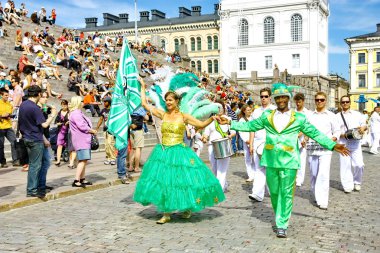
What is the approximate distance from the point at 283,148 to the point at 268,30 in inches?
2735

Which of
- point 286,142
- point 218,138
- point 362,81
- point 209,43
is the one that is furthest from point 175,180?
point 362,81

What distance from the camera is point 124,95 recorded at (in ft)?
29.5

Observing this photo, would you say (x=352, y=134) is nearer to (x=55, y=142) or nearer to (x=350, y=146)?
(x=350, y=146)

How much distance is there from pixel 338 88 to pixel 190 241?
73.8 m

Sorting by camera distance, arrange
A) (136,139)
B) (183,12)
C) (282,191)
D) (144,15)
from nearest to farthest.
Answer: (282,191)
(136,139)
(183,12)
(144,15)

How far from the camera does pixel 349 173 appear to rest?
1015cm

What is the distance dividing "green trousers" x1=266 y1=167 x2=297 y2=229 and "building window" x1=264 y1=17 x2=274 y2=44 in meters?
69.1

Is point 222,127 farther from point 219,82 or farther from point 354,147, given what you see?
point 219,82

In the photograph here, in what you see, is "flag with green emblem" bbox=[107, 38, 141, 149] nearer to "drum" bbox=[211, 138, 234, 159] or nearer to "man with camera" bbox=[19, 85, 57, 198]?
"man with camera" bbox=[19, 85, 57, 198]

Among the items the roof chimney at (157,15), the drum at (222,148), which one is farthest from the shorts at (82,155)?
the roof chimney at (157,15)

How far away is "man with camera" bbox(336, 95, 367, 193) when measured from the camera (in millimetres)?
10102

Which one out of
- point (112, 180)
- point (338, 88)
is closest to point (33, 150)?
point (112, 180)

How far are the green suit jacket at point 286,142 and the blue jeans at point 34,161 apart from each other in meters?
4.08

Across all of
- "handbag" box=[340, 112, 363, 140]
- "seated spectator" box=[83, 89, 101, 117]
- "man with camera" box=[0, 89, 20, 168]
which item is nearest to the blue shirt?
"man with camera" box=[0, 89, 20, 168]
